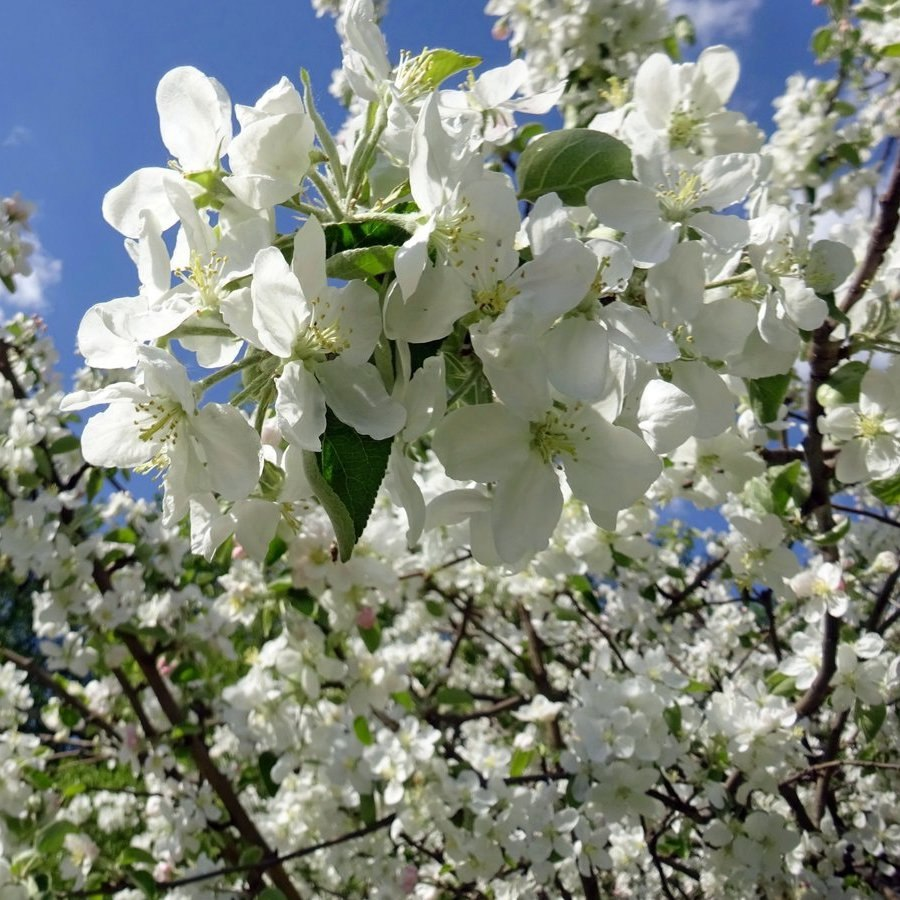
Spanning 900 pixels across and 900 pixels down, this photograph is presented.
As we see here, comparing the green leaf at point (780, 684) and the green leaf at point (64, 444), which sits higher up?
the green leaf at point (64, 444)

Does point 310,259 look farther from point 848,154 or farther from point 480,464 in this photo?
point 848,154

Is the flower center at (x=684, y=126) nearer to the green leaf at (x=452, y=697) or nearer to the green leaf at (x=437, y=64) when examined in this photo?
the green leaf at (x=437, y=64)

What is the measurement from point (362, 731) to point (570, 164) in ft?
5.86

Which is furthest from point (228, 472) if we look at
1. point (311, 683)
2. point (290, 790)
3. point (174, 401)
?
point (290, 790)

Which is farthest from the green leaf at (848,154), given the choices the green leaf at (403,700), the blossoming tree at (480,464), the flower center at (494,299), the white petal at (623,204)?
the flower center at (494,299)

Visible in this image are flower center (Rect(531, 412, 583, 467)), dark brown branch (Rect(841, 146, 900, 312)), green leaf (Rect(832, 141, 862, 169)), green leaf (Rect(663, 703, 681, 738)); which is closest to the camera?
flower center (Rect(531, 412, 583, 467))

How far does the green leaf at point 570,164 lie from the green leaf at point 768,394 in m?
0.35

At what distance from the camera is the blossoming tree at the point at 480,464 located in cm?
68

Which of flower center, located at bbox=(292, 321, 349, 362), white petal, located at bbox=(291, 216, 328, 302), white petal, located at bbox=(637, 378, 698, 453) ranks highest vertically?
white petal, located at bbox=(291, 216, 328, 302)

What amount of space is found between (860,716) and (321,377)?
4.88ft

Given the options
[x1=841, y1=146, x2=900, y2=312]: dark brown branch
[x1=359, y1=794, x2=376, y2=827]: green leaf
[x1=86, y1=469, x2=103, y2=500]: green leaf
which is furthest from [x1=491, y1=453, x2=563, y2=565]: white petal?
[x1=86, y1=469, x2=103, y2=500]: green leaf

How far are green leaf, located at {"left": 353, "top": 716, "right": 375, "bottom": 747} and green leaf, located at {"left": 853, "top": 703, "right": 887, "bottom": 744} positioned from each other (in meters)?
1.23

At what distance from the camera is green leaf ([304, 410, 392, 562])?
0.65m

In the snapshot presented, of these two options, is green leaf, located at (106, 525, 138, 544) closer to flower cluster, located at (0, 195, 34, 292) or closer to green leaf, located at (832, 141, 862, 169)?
Result: flower cluster, located at (0, 195, 34, 292)
